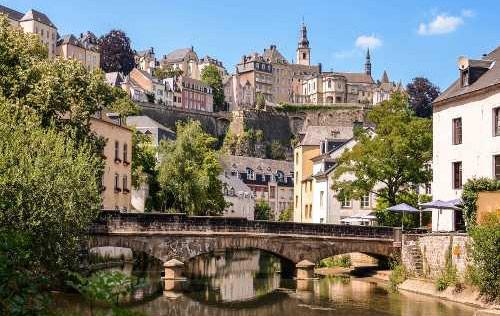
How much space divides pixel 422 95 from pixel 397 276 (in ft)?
388

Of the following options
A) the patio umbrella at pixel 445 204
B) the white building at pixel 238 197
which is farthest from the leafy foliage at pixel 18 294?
the white building at pixel 238 197

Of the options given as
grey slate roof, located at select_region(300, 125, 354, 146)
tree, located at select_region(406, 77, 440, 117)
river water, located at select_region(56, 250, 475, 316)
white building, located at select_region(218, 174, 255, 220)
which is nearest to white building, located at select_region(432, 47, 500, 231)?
river water, located at select_region(56, 250, 475, 316)

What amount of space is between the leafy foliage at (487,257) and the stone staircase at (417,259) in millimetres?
7956

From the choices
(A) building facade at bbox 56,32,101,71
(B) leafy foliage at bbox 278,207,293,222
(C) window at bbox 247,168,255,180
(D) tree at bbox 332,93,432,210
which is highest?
(A) building facade at bbox 56,32,101,71

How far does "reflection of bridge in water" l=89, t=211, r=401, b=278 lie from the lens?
40750 mm

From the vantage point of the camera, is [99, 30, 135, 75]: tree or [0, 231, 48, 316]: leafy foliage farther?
[99, 30, 135, 75]: tree

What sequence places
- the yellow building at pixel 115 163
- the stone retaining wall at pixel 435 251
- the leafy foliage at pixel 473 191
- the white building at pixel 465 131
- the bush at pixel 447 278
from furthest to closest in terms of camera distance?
1. the yellow building at pixel 115 163
2. the white building at pixel 465 131
3. the leafy foliage at pixel 473 191
4. the bush at pixel 447 278
5. the stone retaining wall at pixel 435 251

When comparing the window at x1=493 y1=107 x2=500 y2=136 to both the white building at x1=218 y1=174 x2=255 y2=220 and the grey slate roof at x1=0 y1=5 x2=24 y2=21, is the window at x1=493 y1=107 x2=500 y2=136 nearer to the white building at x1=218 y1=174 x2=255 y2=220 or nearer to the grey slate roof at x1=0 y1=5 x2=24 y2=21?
the white building at x1=218 y1=174 x2=255 y2=220

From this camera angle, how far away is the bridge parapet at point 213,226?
40.5 metres

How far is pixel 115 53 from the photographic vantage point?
157750 millimetres

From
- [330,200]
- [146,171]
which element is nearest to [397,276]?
[330,200]

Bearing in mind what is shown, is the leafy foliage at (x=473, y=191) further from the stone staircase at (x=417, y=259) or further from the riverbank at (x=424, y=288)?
the stone staircase at (x=417, y=259)

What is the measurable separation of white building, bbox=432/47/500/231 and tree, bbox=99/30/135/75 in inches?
4671

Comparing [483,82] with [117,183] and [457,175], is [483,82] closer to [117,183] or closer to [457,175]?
[457,175]
